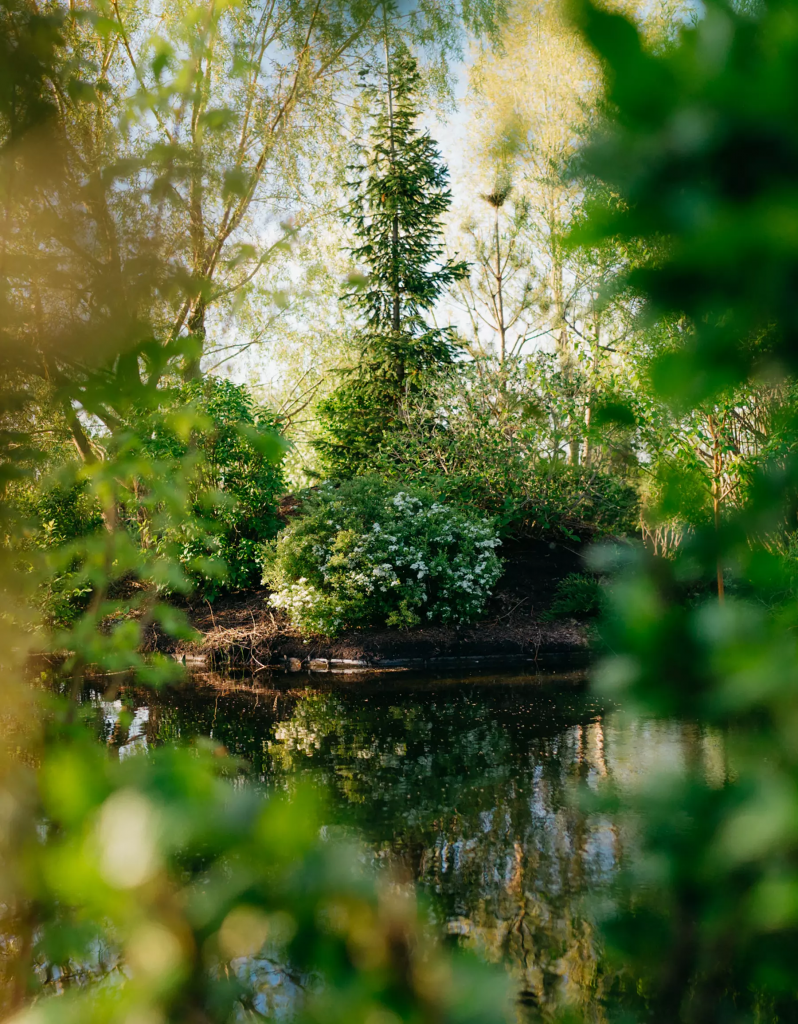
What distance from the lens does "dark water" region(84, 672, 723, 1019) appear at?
313 cm

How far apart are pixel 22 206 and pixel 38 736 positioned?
123 centimetres

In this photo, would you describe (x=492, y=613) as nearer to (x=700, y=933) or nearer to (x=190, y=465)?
(x=190, y=465)

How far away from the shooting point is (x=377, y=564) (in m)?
9.97

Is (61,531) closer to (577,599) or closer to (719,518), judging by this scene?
(577,599)

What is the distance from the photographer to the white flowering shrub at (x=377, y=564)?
32.2 feet

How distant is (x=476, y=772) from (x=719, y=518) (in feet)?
16.4

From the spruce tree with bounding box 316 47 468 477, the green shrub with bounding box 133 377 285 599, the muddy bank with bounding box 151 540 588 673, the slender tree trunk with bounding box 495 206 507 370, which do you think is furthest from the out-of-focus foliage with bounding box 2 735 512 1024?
the slender tree trunk with bounding box 495 206 507 370

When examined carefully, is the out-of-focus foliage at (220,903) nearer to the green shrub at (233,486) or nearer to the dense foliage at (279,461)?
the dense foliage at (279,461)

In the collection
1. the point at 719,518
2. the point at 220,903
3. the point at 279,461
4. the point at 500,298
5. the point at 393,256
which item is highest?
the point at 500,298

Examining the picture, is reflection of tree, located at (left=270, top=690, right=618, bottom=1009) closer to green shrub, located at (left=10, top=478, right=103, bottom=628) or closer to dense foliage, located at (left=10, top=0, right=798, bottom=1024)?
dense foliage, located at (left=10, top=0, right=798, bottom=1024)

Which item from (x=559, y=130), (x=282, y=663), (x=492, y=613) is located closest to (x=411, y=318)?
(x=559, y=130)

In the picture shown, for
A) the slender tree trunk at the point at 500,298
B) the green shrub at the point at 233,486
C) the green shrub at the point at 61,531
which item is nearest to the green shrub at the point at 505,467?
the green shrub at the point at 233,486

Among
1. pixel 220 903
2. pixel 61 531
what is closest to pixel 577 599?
pixel 61 531

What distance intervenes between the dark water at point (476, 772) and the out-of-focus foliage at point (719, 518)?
104 millimetres
